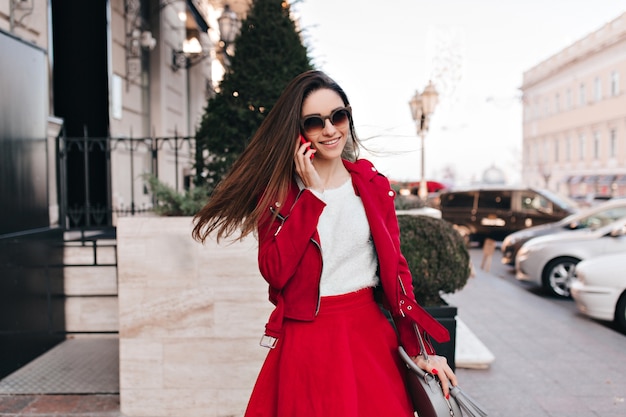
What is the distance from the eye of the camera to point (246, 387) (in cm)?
421

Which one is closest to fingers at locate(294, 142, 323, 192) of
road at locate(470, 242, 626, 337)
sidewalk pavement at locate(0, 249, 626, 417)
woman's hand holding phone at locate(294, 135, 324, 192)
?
woman's hand holding phone at locate(294, 135, 324, 192)

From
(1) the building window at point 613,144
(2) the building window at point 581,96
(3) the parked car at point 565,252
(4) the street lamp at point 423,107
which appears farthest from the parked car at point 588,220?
(2) the building window at point 581,96

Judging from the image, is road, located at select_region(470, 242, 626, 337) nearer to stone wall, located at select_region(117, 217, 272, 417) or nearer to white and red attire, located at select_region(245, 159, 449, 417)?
stone wall, located at select_region(117, 217, 272, 417)

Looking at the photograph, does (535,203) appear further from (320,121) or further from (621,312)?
(320,121)

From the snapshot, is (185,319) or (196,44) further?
(196,44)

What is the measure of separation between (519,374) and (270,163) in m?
4.10

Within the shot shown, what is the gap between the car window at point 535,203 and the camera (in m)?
16.4

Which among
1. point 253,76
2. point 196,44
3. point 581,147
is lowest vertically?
point 253,76

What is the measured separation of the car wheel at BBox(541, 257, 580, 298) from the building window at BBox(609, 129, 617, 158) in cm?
4077

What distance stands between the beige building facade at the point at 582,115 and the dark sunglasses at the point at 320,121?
128ft

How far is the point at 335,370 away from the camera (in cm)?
203

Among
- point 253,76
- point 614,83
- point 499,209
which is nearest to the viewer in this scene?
point 253,76

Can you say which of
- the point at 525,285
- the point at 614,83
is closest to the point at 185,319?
the point at 525,285

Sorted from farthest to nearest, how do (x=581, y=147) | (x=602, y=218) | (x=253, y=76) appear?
(x=581, y=147) → (x=602, y=218) → (x=253, y=76)
